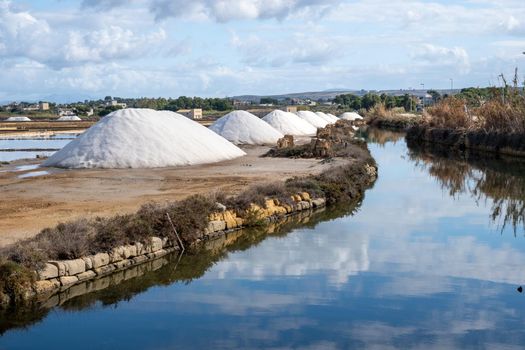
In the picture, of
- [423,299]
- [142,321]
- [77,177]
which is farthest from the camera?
[77,177]

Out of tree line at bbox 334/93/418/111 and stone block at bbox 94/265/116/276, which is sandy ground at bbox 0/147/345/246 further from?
tree line at bbox 334/93/418/111

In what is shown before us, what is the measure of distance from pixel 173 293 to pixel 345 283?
84.3 inches

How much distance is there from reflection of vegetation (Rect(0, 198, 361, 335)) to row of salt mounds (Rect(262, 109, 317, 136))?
3148 centimetres

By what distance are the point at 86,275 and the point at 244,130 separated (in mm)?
27043

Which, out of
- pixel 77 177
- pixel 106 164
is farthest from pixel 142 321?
pixel 106 164

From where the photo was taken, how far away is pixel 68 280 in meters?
8.45

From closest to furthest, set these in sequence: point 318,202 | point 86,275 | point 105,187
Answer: point 86,275 < point 318,202 < point 105,187

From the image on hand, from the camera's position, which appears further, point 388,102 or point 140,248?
point 388,102

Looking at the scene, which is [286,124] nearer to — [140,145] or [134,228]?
[140,145]

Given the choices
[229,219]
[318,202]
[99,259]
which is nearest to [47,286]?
[99,259]

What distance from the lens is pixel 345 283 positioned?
9.03m

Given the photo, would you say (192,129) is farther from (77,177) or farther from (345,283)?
(345,283)

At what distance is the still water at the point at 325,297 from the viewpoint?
6.94 meters

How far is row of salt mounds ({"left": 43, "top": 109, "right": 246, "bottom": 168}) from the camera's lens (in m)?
21.5
